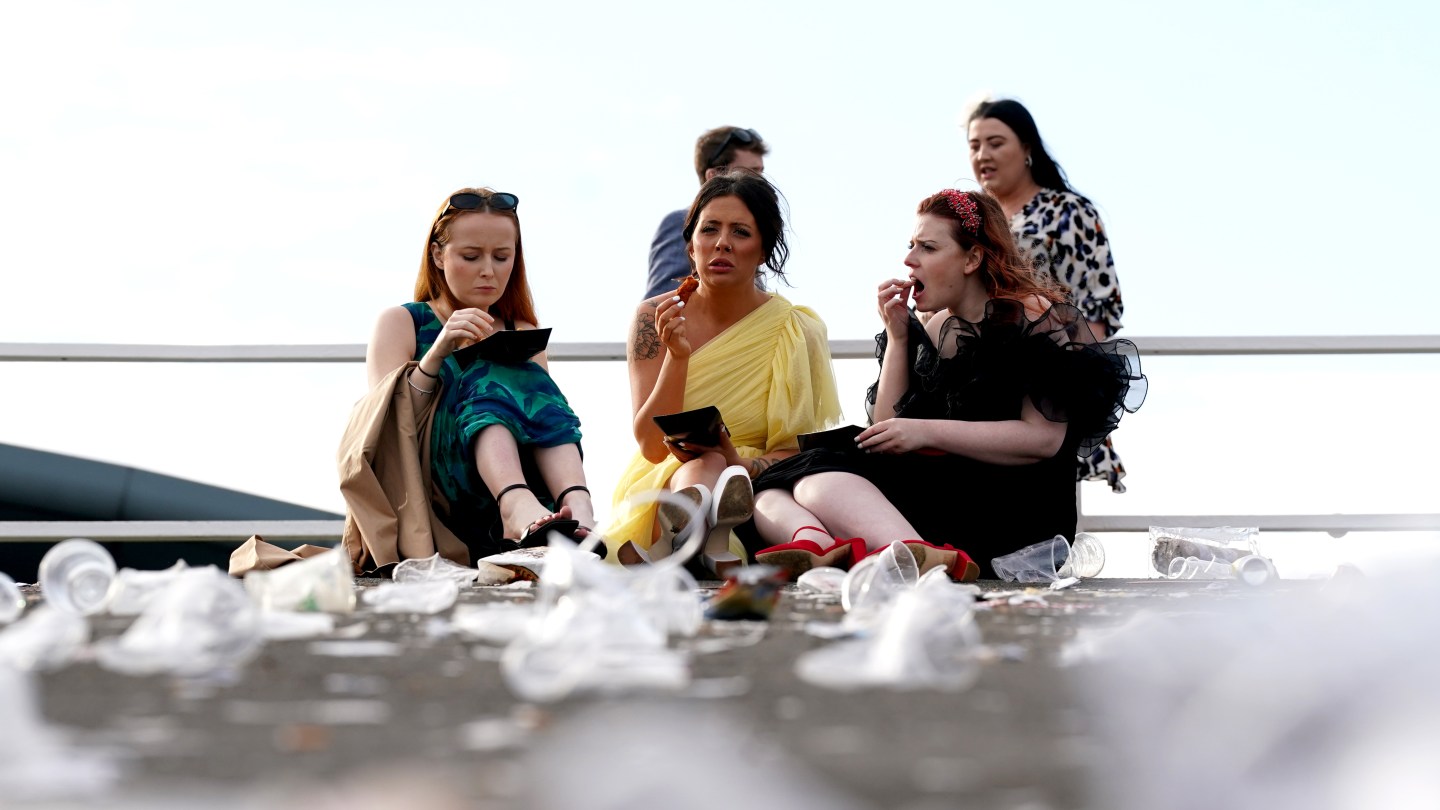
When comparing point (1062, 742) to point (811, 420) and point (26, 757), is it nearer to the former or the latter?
point (26, 757)

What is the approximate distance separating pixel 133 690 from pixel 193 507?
6.02m

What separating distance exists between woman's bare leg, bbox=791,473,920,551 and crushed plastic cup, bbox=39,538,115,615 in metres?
1.28

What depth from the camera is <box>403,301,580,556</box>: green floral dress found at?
→ 2.75 m

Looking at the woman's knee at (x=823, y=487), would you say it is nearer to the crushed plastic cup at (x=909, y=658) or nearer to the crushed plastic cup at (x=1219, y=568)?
the crushed plastic cup at (x=1219, y=568)

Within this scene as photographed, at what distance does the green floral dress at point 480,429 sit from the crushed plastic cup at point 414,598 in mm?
1107

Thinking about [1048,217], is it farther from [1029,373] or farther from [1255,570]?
[1255,570]

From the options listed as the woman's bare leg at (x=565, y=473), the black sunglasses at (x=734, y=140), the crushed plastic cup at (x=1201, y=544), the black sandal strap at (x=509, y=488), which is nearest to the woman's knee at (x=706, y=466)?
the woman's bare leg at (x=565, y=473)

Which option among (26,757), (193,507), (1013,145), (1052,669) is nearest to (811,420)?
(1013,145)

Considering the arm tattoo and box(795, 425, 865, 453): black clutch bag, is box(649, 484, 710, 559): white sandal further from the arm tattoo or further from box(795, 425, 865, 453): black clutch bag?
the arm tattoo

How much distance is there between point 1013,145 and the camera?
3.13 metres

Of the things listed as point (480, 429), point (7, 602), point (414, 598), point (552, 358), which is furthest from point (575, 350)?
point (7, 602)

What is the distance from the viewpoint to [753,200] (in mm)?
2961

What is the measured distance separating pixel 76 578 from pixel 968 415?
5.39ft

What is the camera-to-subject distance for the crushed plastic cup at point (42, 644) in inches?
39.6
